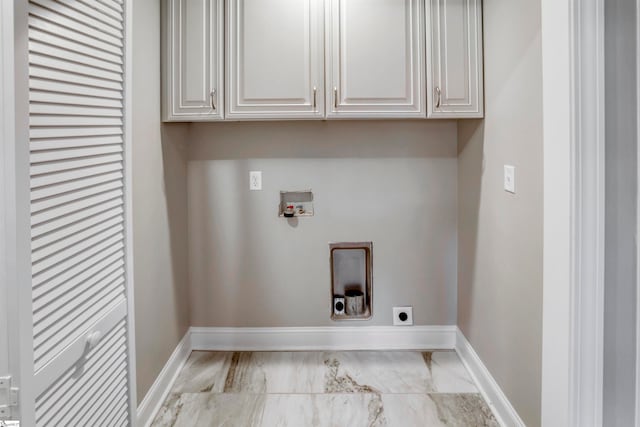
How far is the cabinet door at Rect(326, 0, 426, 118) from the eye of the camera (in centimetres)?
258

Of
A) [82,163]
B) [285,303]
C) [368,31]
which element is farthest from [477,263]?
[82,163]

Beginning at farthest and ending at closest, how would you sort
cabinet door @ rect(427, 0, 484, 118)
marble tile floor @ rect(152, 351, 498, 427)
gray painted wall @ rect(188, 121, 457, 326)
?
1. gray painted wall @ rect(188, 121, 457, 326)
2. cabinet door @ rect(427, 0, 484, 118)
3. marble tile floor @ rect(152, 351, 498, 427)

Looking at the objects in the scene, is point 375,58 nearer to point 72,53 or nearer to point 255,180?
point 255,180

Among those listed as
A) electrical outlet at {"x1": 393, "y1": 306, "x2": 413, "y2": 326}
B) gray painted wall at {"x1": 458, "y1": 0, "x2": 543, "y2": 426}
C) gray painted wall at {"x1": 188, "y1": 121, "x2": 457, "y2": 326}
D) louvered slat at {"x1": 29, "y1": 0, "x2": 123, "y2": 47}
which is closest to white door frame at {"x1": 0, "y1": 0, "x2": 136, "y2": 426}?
louvered slat at {"x1": 29, "y1": 0, "x2": 123, "y2": 47}

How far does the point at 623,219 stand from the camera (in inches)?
57.6

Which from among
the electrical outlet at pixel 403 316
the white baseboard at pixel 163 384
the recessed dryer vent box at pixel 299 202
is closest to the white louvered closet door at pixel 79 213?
the white baseboard at pixel 163 384

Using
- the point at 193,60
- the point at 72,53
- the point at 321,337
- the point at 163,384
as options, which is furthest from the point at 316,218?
the point at 72,53

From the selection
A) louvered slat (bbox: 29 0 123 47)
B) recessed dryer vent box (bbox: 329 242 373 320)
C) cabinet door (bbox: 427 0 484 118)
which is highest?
cabinet door (bbox: 427 0 484 118)

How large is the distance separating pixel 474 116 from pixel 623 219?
123cm

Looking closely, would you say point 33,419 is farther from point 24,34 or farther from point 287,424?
point 287,424

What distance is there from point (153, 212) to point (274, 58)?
1014 mm

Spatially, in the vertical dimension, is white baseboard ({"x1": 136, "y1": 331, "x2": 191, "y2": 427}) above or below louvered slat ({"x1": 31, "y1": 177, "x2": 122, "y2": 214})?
below

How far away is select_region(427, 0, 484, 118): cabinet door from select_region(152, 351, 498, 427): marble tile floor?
143 centimetres

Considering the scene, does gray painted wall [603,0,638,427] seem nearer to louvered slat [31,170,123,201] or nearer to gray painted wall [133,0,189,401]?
louvered slat [31,170,123,201]
